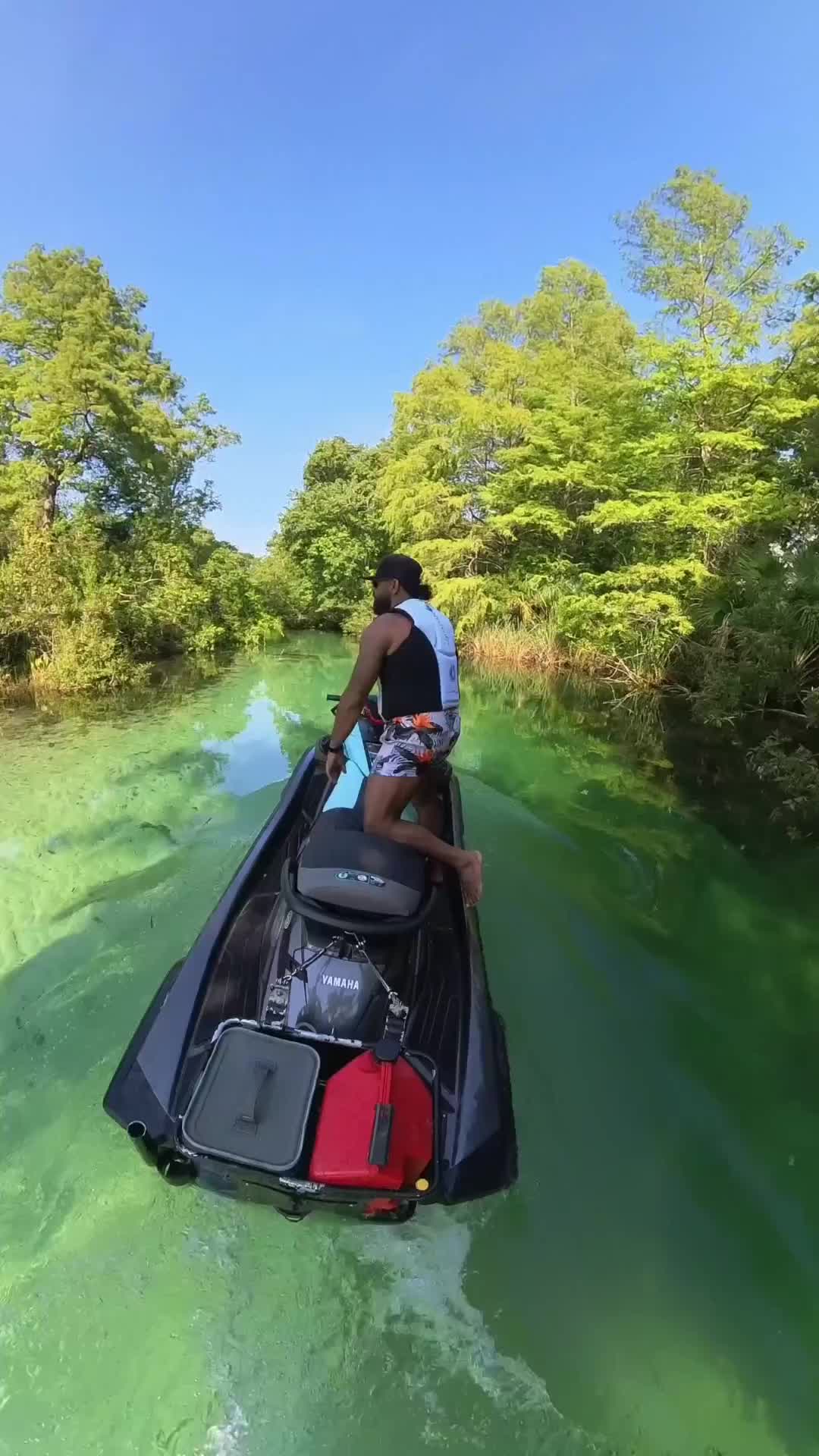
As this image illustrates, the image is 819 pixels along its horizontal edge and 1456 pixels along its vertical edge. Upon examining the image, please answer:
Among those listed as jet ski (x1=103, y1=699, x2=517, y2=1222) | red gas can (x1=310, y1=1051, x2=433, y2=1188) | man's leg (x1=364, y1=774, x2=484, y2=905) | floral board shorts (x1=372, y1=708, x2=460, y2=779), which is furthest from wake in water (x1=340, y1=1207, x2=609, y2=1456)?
floral board shorts (x1=372, y1=708, x2=460, y2=779)

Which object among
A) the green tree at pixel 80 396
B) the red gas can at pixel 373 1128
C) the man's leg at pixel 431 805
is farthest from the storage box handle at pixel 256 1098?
the green tree at pixel 80 396

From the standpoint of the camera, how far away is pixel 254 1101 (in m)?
1.67

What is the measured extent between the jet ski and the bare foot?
0.09 metres

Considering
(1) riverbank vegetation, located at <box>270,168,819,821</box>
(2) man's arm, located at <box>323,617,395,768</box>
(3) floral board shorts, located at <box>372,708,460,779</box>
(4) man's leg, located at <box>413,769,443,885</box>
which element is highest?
(1) riverbank vegetation, located at <box>270,168,819,821</box>

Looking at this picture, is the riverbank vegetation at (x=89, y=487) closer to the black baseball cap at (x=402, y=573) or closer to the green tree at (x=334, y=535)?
the green tree at (x=334, y=535)

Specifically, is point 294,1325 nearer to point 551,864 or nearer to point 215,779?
point 551,864

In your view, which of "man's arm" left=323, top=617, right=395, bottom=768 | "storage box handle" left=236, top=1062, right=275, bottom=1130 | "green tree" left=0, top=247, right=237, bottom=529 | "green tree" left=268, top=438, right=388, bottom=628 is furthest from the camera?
"green tree" left=268, top=438, right=388, bottom=628

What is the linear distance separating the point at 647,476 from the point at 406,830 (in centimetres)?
1154

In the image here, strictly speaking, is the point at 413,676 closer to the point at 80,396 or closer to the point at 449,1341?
the point at 449,1341

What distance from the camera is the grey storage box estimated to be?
62.4 inches

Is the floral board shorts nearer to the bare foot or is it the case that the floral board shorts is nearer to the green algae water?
the bare foot

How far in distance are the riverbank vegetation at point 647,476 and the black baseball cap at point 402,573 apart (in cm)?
399

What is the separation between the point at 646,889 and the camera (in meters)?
4.30

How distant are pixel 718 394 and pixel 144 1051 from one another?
10.9 metres
